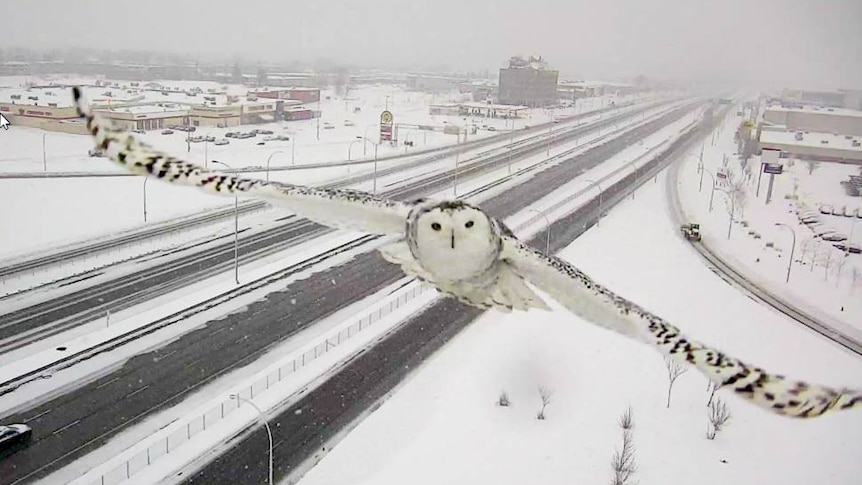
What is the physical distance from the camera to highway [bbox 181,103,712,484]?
12.8m

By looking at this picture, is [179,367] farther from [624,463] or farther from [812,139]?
[812,139]

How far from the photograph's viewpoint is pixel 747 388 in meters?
3.94

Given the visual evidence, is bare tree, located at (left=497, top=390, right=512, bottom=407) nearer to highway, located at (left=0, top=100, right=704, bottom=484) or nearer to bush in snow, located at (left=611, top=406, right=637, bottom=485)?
bush in snow, located at (left=611, top=406, right=637, bottom=485)

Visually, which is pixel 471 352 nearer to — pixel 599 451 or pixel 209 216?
pixel 599 451

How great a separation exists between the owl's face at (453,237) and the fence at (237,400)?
10408 millimetres

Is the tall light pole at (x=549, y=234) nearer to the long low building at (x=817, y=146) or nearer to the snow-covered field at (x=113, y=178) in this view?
the snow-covered field at (x=113, y=178)

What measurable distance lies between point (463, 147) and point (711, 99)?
280ft

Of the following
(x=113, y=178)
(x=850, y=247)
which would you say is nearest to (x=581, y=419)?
(x=850, y=247)

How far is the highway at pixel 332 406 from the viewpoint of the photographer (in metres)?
12.8

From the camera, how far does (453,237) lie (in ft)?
12.2

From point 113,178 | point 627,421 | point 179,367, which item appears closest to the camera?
point 627,421

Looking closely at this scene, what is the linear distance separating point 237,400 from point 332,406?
1.95m

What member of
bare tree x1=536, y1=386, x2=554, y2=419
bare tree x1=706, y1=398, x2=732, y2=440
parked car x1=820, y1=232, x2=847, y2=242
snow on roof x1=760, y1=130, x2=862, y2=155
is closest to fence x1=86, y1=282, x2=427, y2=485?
bare tree x1=536, y1=386, x2=554, y2=419

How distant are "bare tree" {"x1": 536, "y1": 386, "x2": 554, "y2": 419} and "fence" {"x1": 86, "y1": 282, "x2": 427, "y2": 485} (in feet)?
17.7
